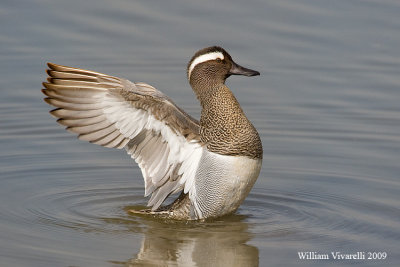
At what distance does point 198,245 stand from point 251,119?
10.7 feet

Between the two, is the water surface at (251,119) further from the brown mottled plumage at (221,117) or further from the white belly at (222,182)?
the brown mottled plumage at (221,117)

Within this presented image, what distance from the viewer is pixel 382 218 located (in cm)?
880

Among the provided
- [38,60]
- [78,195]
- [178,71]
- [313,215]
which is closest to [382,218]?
[313,215]

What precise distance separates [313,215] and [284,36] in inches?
165

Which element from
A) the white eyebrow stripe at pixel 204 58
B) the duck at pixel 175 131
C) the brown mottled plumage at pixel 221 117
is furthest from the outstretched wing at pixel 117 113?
the white eyebrow stripe at pixel 204 58

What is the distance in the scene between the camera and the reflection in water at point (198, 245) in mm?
7908

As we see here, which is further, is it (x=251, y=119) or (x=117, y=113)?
(x=251, y=119)

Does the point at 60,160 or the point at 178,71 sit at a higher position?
the point at 178,71

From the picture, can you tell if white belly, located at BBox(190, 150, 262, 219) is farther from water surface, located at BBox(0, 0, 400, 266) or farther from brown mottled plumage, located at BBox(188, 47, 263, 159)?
water surface, located at BBox(0, 0, 400, 266)

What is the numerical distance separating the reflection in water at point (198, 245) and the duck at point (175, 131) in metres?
0.20

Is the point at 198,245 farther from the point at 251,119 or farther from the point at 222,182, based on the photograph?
the point at 251,119

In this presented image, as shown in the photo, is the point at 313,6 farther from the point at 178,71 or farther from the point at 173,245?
the point at 173,245

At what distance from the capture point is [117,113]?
859 centimetres

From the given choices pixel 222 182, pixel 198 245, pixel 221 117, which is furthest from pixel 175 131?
pixel 198 245
